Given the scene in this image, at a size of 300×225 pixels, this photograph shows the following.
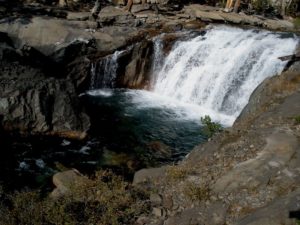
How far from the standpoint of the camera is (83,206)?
9.85 metres

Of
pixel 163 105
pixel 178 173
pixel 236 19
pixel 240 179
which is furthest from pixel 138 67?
pixel 240 179

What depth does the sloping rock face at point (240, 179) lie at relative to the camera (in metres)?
9.28

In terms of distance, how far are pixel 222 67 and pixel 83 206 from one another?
15.6m

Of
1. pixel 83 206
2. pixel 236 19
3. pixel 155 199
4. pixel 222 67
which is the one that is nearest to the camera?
pixel 83 206

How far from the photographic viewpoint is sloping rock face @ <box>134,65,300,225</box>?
30.5 feet

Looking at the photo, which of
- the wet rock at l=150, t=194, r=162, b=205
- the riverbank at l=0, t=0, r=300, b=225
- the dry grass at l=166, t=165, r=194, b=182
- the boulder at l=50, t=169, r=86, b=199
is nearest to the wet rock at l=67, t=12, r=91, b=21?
the riverbank at l=0, t=0, r=300, b=225

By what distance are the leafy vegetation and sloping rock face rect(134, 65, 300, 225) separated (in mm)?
588

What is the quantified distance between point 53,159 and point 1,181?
2473mm

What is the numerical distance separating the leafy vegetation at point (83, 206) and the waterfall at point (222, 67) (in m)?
11.5

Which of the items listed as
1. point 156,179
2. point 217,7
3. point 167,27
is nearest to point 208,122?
point 156,179

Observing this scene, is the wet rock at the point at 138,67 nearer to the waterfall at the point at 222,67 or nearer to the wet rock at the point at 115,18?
the waterfall at the point at 222,67

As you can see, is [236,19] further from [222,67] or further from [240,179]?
[240,179]

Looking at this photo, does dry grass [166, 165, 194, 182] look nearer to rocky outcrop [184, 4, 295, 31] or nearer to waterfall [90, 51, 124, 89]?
waterfall [90, 51, 124, 89]

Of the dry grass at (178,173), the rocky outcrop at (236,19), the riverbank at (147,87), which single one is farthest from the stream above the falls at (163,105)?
the dry grass at (178,173)
